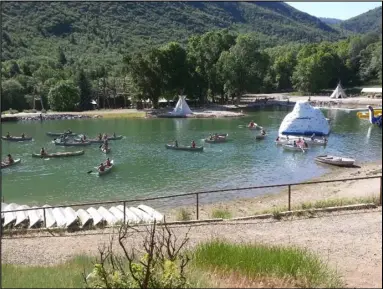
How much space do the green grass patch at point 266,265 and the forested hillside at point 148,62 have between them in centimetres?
4085

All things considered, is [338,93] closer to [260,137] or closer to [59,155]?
[260,137]

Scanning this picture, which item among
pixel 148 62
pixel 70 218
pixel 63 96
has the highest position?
pixel 148 62

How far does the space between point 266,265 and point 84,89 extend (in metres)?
74.2

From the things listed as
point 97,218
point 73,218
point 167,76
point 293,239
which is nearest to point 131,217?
Answer: point 97,218

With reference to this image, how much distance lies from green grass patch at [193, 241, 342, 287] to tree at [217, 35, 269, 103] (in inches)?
2687

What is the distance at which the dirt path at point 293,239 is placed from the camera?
39.8ft

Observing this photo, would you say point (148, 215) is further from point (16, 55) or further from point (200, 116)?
point (16, 55)

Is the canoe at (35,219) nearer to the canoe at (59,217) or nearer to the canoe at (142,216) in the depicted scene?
the canoe at (59,217)

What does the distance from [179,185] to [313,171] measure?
9.97m

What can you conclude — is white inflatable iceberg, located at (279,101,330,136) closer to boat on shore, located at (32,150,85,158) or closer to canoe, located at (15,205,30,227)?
boat on shore, located at (32,150,85,158)

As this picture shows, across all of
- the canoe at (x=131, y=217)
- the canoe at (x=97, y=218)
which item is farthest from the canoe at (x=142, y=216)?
the canoe at (x=97, y=218)

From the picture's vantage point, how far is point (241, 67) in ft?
253

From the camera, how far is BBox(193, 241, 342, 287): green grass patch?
26.0 feet

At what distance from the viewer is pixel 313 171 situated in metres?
33.1
